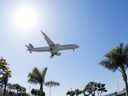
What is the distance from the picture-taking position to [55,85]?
419 feet

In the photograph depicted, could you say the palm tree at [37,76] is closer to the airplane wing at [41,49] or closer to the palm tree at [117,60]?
the palm tree at [117,60]

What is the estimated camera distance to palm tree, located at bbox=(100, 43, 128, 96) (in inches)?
1313

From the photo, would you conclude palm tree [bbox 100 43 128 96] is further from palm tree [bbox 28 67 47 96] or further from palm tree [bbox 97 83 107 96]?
palm tree [bbox 97 83 107 96]

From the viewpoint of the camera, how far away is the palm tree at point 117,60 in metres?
33.3

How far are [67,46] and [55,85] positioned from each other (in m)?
51.5

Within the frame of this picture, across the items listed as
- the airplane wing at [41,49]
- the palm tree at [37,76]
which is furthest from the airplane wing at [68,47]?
the palm tree at [37,76]

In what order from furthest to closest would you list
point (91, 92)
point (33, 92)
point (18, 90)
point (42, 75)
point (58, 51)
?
point (18, 90), point (33, 92), point (91, 92), point (58, 51), point (42, 75)

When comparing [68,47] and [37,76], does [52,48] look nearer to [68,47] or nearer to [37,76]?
[68,47]

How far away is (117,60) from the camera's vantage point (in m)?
33.6

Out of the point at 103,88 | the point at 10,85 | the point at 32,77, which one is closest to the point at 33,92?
the point at 10,85

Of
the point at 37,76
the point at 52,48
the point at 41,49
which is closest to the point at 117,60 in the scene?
the point at 37,76

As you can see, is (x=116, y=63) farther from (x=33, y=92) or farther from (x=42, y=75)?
(x=33, y=92)

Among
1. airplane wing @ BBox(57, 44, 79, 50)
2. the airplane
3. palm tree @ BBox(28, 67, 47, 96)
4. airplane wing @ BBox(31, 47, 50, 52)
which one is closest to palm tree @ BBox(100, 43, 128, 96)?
palm tree @ BBox(28, 67, 47, 96)

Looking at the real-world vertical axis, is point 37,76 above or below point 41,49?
below
